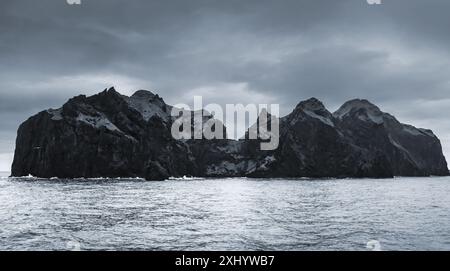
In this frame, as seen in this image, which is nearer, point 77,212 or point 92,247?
point 92,247

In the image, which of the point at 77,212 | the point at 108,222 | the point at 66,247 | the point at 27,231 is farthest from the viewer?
the point at 77,212

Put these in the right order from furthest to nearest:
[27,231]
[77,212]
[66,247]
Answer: [77,212], [27,231], [66,247]

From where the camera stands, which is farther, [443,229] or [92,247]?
[443,229]

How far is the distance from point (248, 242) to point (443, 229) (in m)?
17.7
